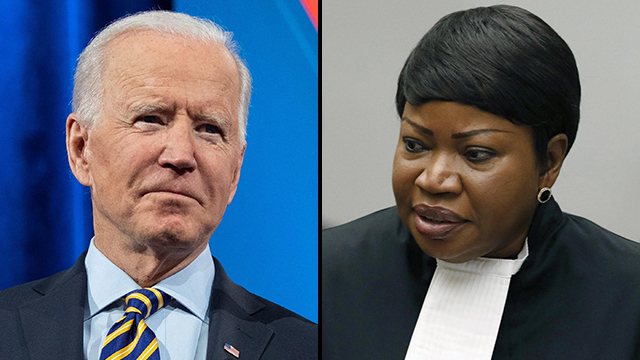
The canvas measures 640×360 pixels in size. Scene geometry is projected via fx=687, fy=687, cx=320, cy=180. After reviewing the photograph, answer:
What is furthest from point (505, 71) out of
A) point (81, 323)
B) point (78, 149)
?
point (81, 323)

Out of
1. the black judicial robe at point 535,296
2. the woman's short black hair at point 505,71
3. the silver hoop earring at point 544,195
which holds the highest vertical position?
the woman's short black hair at point 505,71

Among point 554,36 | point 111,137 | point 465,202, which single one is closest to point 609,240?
point 465,202

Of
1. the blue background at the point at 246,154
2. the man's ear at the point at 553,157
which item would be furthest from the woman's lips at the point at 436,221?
the blue background at the point at 246,154

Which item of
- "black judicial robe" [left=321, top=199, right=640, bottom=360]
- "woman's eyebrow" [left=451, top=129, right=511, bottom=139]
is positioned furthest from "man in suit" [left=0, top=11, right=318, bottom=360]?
"woman's eyebrow" [left=451, top=129, right=511, bottom=139]

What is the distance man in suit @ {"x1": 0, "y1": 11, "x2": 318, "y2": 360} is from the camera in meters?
1.95

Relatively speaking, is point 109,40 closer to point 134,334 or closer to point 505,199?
point 134,334

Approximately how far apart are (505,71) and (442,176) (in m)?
0.35

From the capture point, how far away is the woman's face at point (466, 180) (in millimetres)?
2006

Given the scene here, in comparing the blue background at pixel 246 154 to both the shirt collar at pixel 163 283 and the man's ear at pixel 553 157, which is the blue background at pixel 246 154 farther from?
the man's ear at pixel 553 157

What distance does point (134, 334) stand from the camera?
1.96m

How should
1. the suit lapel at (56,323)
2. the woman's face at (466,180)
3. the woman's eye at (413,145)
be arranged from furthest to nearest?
the woman's eye at (413,145) < the woman's face at (466,180) < the suit lapel at (56,323)

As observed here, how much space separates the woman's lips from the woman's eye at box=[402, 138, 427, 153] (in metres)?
0.17

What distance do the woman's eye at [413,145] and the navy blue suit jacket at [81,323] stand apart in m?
0.67

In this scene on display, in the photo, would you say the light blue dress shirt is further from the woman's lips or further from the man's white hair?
the woman's lips
